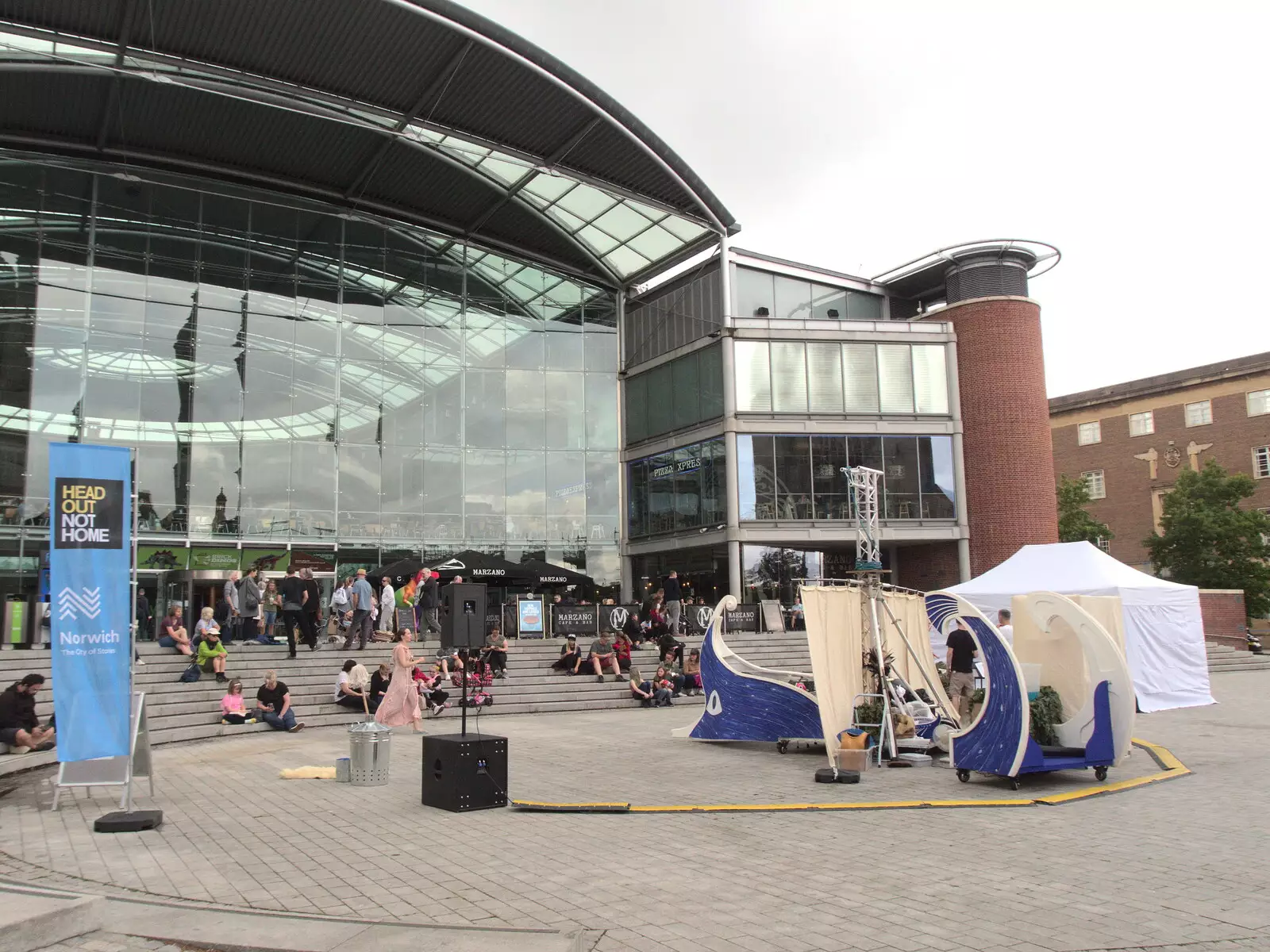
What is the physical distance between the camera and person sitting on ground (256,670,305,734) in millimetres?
16281

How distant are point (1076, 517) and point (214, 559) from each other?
133ft

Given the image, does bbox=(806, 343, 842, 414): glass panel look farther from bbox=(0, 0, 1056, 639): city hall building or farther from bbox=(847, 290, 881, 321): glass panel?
bbox=(847, 290, 881, 321): glass panel

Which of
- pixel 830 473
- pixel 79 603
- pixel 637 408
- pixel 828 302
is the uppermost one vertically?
pixel 828 302

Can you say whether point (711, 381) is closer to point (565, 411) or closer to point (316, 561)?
point (565, 411)

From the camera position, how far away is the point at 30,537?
Answer: 27016 millimetres

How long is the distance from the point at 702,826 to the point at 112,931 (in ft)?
14.8

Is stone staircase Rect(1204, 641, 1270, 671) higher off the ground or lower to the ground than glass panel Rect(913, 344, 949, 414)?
lower

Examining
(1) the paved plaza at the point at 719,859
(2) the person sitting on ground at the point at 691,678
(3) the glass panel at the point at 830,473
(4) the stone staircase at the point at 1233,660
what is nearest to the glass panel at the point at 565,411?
→ (3) the glass panel at the point at 830,473

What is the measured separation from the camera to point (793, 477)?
108 feet

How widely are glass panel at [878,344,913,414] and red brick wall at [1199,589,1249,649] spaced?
37.6 ft

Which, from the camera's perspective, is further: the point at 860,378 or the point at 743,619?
the point at 860,378

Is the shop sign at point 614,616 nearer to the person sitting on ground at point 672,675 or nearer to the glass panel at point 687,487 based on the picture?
the person sitting on ground at point 672,675

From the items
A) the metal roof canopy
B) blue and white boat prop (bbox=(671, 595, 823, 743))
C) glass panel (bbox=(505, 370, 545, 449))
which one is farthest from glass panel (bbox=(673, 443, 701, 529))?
blue and white boat prop (bbox=(671, 595, 823, 743))

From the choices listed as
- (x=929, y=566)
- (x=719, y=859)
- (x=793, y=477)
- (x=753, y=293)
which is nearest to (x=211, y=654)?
(x=719, y=859)
